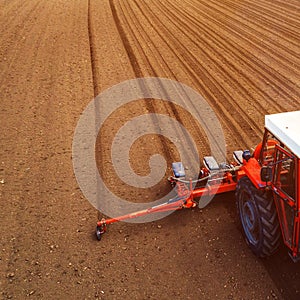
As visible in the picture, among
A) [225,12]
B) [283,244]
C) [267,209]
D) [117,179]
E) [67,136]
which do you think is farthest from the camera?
[225,12]

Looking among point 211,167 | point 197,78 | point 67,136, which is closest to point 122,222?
point 211,167

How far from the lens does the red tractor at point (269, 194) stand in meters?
4.50

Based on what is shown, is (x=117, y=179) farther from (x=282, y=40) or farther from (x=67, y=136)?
(x=282, y=40)

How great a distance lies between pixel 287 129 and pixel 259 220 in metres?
1.22

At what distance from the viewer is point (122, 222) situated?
618cm

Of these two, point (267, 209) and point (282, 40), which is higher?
point (267, 209)

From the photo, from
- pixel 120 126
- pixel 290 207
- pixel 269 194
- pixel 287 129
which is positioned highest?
pixel 287 129

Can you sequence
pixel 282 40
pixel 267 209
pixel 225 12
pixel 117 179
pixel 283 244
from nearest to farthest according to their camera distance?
pixel 267 209, pixel 283 244, pixel 117 179, pixel 282 40, pixel 225 12

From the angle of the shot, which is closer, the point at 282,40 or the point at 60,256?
the point at 60,256

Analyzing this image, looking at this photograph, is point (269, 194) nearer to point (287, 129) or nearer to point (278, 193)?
point (278, 193)

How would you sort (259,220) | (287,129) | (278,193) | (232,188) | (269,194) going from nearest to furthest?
1. (287,129)
2. (278,193)
3. (259,220)
4. (269,194)
5. (232,188)

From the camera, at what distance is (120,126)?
8.80 meters

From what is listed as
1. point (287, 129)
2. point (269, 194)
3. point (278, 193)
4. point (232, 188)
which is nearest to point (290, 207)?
point (278, 193)

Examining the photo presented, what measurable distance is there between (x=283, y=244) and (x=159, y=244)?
1744 millimetres
